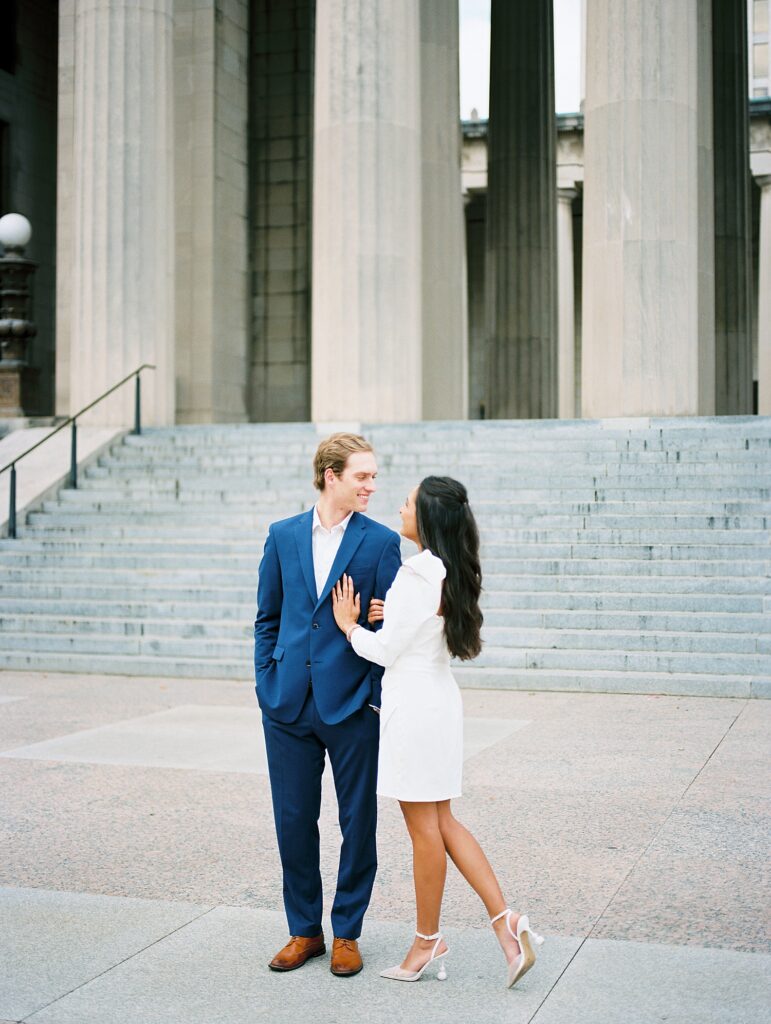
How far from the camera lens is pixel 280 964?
4.87 m

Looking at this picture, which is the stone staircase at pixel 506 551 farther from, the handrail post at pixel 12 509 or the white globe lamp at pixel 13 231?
the white globe lamp at pixel 13 231

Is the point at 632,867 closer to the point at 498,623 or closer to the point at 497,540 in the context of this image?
the point at 498,623

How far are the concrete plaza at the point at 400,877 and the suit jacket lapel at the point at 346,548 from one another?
142 cm

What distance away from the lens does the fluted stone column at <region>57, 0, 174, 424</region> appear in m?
21.1

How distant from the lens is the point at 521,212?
28953 mm

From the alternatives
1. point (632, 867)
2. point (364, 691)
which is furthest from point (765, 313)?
point (364, 691)

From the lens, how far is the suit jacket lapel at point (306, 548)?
4977mm

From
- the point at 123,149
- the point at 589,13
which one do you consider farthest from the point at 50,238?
the point at 589,13

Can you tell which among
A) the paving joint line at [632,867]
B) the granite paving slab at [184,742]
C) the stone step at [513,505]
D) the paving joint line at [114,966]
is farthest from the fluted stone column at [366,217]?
the paving joint line at [114,966]

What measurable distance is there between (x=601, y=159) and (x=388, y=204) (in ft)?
10.6

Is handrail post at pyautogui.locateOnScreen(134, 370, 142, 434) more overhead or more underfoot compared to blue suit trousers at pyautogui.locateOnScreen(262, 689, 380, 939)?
more overhead

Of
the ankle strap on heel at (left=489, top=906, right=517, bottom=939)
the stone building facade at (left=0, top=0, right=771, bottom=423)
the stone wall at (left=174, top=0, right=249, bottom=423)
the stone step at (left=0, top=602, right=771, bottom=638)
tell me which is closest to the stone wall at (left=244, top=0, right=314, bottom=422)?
the stone building facade at (left=0, top=0, right=771, bottom=423)

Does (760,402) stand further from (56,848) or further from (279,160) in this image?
(56,848)

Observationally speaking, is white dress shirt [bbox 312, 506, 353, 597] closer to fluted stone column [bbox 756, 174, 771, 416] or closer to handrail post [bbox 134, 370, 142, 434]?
handrail post [bbox 134, 370, 142, 434]
